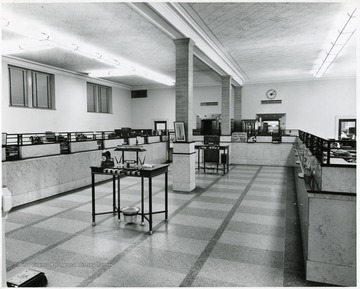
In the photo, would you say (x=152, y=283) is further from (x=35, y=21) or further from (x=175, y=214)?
(x=35, y=21)

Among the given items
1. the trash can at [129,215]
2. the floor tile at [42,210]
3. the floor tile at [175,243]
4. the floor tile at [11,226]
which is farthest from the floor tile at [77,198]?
the floor tile at [175,243]

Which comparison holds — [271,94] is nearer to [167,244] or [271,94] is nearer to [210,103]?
[210,103]

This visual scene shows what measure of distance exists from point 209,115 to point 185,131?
411 inches

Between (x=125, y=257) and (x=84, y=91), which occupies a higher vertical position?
(x=84, y=91)

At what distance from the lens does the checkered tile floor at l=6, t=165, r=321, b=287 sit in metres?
3.21

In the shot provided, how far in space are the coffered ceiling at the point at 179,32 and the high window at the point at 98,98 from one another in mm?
2997

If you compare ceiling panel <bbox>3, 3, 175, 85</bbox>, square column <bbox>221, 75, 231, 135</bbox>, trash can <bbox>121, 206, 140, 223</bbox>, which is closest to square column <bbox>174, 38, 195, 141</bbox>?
ceiling panel <bbox>3, 3, 175, 85</bbox>

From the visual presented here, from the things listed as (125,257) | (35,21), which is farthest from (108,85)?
(125,257)

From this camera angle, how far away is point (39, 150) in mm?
6699

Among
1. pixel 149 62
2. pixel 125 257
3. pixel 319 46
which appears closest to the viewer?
pixel 125 257

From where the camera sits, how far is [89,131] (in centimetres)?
1476

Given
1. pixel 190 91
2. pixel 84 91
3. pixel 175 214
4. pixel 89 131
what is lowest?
pixel 175 214

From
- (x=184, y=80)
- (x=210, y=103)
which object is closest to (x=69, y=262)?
(x=184, y=80)

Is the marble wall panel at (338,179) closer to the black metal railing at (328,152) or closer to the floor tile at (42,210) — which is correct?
the black metal railing at (328,152)
